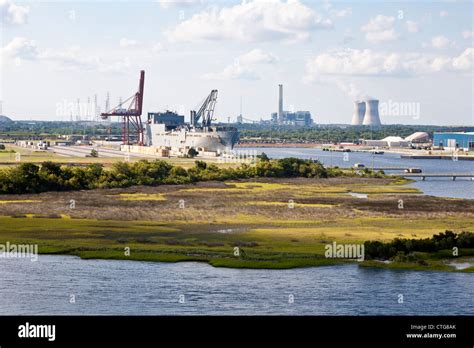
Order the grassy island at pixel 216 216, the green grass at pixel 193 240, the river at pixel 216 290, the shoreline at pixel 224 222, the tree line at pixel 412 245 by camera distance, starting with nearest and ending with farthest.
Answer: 1. the river at pixel 216 290
2. the green grass at pixel 193 240
3. the tree line at pixel 412 245
4. the grassy island at pixel 216 216
5. the shoreline at pixel 224 222

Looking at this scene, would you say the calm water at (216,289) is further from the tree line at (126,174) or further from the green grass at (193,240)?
the tree line at (126,174)

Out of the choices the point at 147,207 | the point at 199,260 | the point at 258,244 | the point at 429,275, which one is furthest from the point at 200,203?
the point at 429,275

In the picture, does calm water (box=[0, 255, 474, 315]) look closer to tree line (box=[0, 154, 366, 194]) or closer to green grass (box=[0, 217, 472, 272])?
green grass (box=[0, 217, 472, 272])

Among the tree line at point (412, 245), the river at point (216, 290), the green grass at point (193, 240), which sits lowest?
the river at point (216, 290)

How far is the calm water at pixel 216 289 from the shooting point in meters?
41.0

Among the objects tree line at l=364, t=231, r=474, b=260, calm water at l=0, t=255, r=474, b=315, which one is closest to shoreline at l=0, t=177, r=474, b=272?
tree line at l=364, t=231, r=474, b=260

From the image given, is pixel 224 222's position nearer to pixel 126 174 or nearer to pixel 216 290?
pixel 216 290

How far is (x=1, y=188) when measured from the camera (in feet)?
291

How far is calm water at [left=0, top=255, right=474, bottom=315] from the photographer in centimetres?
4100

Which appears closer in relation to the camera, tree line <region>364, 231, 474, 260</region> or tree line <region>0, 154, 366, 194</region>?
tree line <region>364, 231, 474, 260</region>

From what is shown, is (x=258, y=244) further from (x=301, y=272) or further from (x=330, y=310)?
(x=330, y=310)

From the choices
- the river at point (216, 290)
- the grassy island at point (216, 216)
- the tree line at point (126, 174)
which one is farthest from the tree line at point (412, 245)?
the tree line at point (126, 174)
